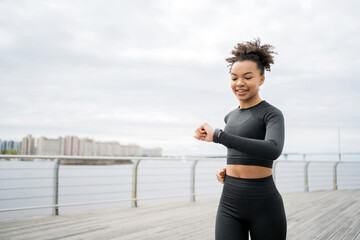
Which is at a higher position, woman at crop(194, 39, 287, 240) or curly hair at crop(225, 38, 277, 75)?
curly hair at crop(225, 38, 277, 75)

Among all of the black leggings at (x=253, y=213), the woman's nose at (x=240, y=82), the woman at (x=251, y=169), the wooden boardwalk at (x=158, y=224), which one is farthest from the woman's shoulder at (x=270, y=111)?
the wooden boardwalk at (x=158, y=224)

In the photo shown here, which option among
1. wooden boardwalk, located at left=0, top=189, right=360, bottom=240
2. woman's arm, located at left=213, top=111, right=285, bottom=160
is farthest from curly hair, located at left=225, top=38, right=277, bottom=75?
wooden boardwalk, located at left=0, top=189, right=360, bottom=240

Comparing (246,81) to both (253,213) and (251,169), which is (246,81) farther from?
(253,213)

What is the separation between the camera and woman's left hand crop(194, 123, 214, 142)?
4.25ft

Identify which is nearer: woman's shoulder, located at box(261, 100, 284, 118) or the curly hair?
woman's shoulder, located at box(261, 100, 284, 118)

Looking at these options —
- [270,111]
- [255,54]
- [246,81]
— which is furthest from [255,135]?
[255,54]

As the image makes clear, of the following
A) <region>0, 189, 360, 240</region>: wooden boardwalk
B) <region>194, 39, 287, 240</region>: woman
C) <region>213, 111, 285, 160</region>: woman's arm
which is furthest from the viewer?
<region>0, 189, 360, 240</region>: wooden boardwalk

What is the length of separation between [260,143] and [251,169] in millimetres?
220

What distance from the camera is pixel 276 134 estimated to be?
1.36 metres

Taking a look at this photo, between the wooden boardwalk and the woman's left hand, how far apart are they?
2.63m

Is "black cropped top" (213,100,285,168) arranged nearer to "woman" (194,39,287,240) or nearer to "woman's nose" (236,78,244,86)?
"woman" (194,39,287,240)

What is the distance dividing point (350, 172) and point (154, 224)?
313 inches

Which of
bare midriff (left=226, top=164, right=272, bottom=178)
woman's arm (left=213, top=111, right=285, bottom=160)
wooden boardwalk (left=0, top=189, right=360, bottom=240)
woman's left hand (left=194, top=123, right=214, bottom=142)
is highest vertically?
woman's left hand (left=194, top=123, right=214, bottom=142)

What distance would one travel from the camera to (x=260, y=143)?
129 centimetres
